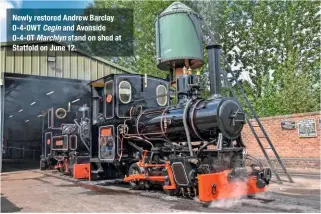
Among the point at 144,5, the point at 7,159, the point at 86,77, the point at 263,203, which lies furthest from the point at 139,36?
the point at 263,203

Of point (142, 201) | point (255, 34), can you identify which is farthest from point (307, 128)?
point (255, 34)

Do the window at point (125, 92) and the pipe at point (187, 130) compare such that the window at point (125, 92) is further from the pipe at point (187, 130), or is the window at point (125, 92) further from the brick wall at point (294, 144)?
the brick wall at point (294, 144)

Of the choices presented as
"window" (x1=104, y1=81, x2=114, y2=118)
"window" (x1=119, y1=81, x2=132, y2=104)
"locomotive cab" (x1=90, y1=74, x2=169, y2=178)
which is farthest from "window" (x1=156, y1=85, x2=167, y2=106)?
"window" (x1=104, y1=81, x2=114, y2=118)

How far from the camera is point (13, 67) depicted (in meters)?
13.7

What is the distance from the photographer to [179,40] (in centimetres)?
885

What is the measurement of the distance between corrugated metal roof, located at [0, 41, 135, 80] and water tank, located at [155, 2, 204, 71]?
7.04 metres

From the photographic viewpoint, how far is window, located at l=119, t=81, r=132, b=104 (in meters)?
8.86

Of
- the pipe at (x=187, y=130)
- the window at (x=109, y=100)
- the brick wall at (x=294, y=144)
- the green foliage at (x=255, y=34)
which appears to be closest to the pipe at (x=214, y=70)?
the pipe at (x=187, y=130)

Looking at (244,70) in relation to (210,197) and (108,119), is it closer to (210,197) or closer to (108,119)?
(108,119)

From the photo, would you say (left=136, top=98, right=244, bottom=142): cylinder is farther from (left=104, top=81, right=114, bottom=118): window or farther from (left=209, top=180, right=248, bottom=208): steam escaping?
(left=104, top=81, right=114, bottom=118): window

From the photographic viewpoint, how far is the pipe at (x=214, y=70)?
23.0ft

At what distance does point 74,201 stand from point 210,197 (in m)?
2.74

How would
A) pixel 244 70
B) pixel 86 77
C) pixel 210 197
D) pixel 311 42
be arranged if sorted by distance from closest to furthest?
pixel 210 197, pixel 86 77, pixel 311 42, pixel 244 70

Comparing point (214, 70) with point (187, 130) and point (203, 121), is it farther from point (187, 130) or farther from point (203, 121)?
point (187, 130)
